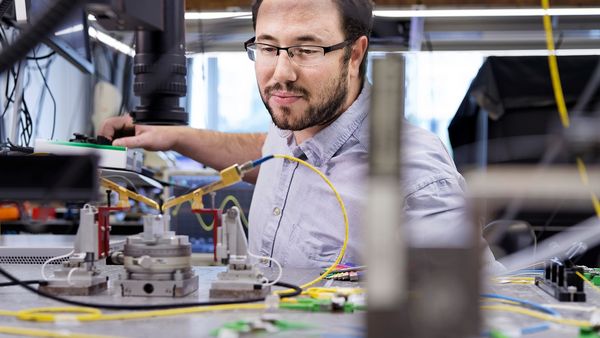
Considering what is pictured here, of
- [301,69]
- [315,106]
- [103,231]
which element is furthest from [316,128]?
[103,231]

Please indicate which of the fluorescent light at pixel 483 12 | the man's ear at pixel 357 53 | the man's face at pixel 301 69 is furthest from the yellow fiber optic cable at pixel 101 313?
the fluorescent light at pixel 483 12

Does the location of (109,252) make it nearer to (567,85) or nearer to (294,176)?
(294,176)

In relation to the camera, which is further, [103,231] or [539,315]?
[103,231]

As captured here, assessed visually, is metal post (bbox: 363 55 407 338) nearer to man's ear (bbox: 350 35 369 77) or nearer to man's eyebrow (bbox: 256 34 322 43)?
man's eyebrow (bbox: 256 34 322 43)

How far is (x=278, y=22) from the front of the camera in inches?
63.2

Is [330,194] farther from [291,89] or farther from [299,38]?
[299,38]

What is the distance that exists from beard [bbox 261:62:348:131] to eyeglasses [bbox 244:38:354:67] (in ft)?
0.19

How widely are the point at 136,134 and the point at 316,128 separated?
19.9 inches

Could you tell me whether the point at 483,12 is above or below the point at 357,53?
above

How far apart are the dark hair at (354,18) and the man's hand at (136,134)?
0.43 meters

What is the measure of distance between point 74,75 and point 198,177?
6.14 feet

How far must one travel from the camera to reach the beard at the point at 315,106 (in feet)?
5.31

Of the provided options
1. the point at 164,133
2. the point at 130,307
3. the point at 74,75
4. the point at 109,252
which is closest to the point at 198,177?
the point at 164,133

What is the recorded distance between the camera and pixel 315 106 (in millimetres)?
1633
